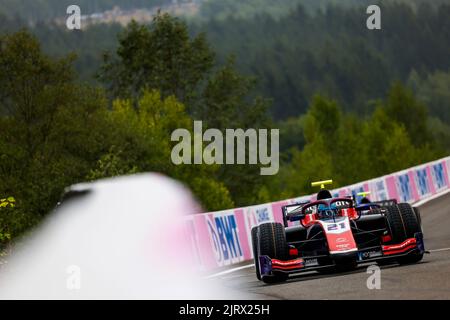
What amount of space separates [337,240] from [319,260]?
0.44m

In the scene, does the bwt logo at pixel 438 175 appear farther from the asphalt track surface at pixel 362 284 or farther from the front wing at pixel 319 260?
the front wing at pixel 319 260

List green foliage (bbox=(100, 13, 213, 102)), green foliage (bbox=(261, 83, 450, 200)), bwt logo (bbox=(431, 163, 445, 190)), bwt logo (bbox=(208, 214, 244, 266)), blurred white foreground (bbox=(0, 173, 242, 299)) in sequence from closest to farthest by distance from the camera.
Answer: blurred white foreground (bbox=(0, 173, 242, 299)) → bwt logo (bbox=(208, 214, 244, 266)) → bwt logo (bbox=(431, 163, 445, 190)) → green foliage (bbox=(100, 13, 213, 102)) → green foliage (bbox=(261, 83, 450, 200))

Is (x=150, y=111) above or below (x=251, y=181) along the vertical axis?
above

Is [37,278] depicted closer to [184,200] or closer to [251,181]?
[184,200]

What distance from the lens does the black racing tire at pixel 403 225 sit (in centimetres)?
1576

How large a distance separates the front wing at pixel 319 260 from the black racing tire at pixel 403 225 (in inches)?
4.3

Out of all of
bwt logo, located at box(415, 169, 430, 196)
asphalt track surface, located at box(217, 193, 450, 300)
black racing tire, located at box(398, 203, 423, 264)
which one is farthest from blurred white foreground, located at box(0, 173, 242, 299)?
bwt logo, located at box(415, 169, 430, 196)

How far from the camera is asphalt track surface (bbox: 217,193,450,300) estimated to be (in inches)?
466

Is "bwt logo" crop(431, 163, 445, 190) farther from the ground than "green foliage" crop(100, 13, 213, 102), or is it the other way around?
"green foliage" crop(100, 13, 213, 102)

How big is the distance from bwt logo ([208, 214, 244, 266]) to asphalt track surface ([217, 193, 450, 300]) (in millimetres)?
2522

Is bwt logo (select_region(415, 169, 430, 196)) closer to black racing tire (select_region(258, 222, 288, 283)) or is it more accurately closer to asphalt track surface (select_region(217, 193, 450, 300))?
asphalt track surface (select_region(217, 193, 450, 300))

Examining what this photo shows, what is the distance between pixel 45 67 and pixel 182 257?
133 ft
